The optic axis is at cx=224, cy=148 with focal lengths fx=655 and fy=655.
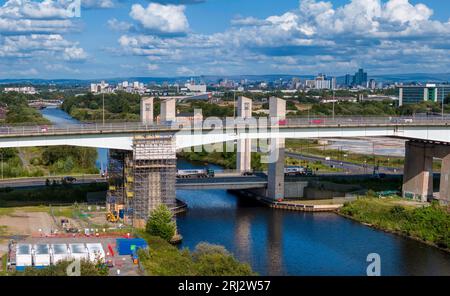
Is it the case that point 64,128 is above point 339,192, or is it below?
above

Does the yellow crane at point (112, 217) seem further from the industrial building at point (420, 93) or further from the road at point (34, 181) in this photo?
the industrial building at point (420, 93)

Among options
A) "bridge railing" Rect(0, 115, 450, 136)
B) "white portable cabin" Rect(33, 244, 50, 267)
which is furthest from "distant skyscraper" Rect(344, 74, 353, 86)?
"white portable cabin" Rect(33, 244, 50, 267)

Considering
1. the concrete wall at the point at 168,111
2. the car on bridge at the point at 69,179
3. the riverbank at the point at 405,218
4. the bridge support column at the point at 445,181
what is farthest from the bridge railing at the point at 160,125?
the car on bridge at the point at 69,179

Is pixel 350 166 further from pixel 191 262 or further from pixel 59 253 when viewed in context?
pixel 59 253

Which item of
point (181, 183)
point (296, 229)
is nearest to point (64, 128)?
point (181, 183)

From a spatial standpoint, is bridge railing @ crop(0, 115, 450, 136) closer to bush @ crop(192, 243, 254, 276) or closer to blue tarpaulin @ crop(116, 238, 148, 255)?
blue tarpaulin @ crop(116, 238, 148, 255)

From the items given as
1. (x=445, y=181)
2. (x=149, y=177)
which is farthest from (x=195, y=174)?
(x=445, y=181)
